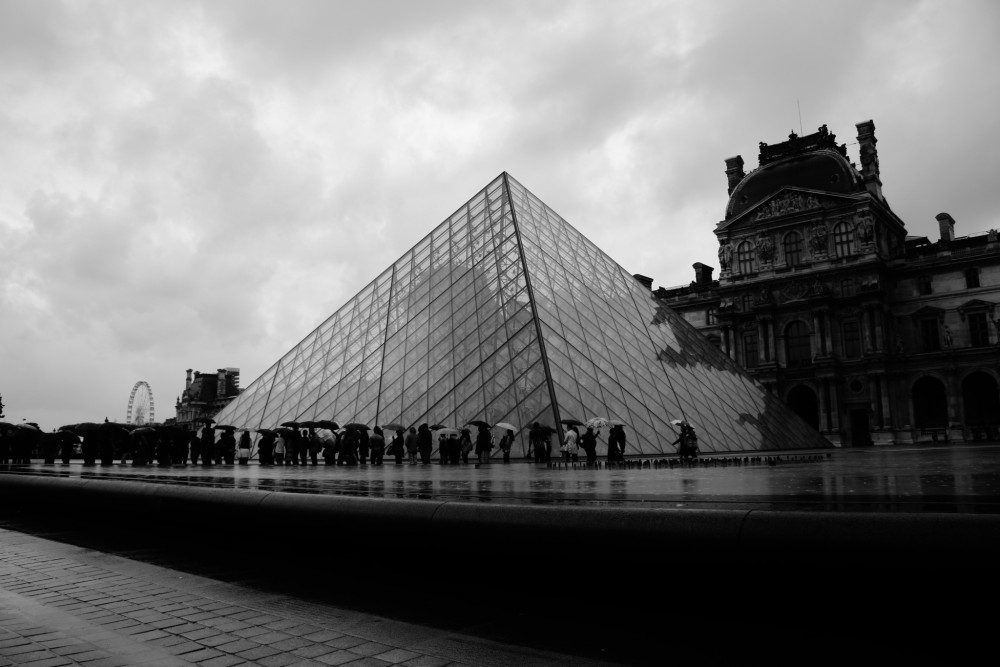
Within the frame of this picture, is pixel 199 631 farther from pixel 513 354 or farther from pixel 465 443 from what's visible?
pixel 513 354

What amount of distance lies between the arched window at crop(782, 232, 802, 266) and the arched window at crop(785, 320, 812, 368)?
167 inches

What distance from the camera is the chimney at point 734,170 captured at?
190 ft

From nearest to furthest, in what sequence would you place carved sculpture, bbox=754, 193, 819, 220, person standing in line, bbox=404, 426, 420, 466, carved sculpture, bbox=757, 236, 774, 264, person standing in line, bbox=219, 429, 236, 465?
person standing in line, bbox=404, 426, 420, 466
person standing in line, bbox=219, 429, 236, 465
carved sculpture, bbox=754, 193, 819, 220
carved sculpture, bbox=757, 236, 774, 264

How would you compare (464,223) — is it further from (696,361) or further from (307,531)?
(307,531)

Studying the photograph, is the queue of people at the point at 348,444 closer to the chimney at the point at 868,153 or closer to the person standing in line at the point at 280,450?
the person standing in line at the point at 280,450

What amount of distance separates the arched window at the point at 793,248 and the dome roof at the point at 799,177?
3622 mm

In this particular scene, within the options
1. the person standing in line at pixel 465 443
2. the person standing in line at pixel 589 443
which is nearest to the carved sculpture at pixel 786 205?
the person standing in line at pixel 589 443

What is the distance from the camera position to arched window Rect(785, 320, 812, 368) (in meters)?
48.6

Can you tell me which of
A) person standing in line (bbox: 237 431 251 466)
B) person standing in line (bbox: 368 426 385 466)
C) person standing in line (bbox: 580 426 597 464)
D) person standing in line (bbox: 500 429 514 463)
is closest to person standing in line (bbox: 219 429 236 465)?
person standing in line (bbox: 237 431 251 466)

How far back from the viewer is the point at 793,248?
4978 cm

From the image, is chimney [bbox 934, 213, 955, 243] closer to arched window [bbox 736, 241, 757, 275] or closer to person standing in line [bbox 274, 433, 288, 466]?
arched window [bbox 736, 241, 757, 275]

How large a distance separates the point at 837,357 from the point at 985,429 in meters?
8.94

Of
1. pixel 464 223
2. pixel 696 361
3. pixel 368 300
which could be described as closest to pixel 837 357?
pixel 696 361

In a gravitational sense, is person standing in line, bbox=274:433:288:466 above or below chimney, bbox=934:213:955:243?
below
